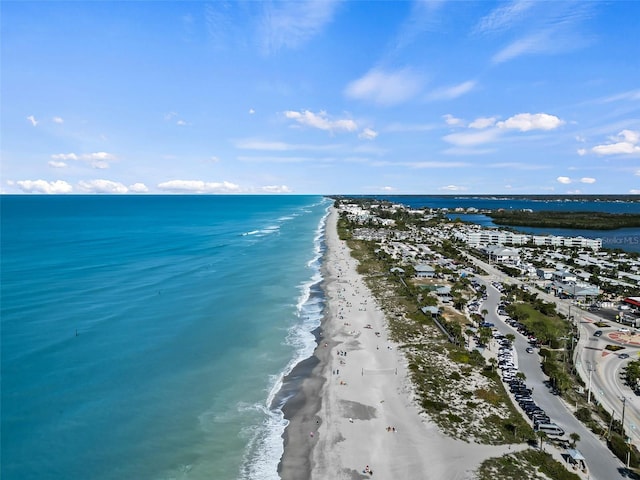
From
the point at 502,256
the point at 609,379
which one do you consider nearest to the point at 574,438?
the point at 609,379

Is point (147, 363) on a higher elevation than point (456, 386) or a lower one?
lower

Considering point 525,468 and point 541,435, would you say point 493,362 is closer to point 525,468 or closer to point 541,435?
point 541,435

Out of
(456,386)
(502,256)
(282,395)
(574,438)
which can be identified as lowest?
(282,395)

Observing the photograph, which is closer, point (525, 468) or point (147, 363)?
point (525, 468)

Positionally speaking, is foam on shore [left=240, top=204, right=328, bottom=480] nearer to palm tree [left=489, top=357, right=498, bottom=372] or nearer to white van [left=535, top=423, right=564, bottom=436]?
palm tree [left=489, top=357, right=498, bottom=372]

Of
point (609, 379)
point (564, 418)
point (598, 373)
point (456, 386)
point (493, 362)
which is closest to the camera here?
point (564, 418)

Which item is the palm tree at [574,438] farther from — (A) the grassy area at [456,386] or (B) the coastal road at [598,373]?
→ (B) the coastal road at [598,373]

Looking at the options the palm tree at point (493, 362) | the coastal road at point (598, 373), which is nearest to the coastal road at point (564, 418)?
the palm tree at point (493, 362)

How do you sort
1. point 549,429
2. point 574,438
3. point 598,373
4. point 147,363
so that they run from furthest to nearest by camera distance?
1. point 147,363
2. point 598,373
3. point 549,429
4. point 574,438
